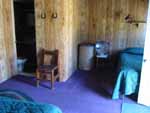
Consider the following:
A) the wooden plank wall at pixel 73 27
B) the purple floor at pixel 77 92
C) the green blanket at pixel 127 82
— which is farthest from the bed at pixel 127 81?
the wooden plank wall at pixel 73 27

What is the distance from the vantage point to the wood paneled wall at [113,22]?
510 cm

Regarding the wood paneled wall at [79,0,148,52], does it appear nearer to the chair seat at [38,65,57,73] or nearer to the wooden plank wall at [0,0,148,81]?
the wooden plank wall at [0,0,148,81]

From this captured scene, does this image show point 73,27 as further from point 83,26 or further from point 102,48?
point 102,48

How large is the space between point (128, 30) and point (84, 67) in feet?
5.16

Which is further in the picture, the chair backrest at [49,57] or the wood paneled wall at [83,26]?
the chair backrest at [49,57]

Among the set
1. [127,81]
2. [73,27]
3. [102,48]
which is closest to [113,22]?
[102,48]

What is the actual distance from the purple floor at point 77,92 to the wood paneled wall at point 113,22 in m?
1.20

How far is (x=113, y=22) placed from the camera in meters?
5.34

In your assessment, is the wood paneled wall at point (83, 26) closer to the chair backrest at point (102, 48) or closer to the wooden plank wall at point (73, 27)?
the wooden plank wall at point (73, 27)

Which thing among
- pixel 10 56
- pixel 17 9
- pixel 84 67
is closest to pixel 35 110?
pixel 10 56

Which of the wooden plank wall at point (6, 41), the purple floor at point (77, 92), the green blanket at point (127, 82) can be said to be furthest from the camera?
the wooden plank wall at point (6, 41)

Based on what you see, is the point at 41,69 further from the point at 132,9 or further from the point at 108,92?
the point at 132,9

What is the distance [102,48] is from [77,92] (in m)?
2.03

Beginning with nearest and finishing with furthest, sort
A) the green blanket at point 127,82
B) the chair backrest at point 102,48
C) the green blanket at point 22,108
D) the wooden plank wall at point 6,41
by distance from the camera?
the green blanket at point 22,108 < the green blanket at point 127,82 < the wooden plank wall at point 6,41 < the chair backrest at point 102,48
